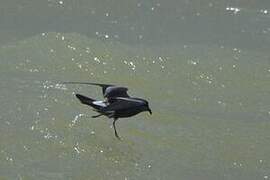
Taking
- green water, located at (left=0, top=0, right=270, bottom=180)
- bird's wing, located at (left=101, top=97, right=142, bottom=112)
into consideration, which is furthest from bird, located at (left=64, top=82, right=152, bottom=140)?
green water, located at (left=0, top=0, right=270, bottom=180)

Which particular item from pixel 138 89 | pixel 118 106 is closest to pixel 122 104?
pixel 118 106

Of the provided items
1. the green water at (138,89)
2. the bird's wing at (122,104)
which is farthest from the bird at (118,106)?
the green water at (138,89)

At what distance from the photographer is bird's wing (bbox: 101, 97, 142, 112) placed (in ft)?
11.2

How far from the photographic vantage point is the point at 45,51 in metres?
6.35

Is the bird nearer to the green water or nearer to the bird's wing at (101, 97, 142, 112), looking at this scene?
the bird's wing at (101, 97, 142, 112)

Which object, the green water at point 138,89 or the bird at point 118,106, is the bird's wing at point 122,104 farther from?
the green water at point 138,89

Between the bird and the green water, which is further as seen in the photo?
the green water

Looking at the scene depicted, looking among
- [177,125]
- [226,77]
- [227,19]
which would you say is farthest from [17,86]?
[227,19]

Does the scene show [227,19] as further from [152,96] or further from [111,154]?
[111,154]

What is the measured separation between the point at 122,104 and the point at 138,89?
2279 millimetres

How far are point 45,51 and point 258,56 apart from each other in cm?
192

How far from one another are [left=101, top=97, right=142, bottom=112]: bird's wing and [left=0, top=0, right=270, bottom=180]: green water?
0.62 meters

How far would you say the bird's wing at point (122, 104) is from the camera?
342 centimetres

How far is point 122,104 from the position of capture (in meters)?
3.45
